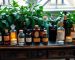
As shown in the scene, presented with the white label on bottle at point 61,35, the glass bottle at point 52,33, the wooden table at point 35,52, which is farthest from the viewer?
the glass bottle at point 52,33

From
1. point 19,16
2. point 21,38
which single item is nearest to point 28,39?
point 21,38

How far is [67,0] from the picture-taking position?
2500mm

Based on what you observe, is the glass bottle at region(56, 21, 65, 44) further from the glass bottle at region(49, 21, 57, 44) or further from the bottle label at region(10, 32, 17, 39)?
the bottle label at region(10, 32, 17, 39)

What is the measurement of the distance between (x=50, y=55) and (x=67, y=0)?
0.98m

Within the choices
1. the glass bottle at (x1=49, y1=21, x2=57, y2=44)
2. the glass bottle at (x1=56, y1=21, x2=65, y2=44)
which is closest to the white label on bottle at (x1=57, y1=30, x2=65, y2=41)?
the glass bottle at (x1=56, y1=21, x2=65, y2=44)

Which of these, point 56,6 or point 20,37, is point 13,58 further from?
point 56,6

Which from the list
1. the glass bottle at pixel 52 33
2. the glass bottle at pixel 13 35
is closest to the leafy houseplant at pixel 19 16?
the glass bottle at pixel 13 35

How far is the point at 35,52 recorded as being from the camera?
6.10 ft

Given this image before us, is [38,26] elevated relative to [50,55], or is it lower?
elevated

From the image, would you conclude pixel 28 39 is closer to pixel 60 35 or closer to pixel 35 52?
pixel 35 52

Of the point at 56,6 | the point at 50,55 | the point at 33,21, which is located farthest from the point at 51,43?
the point at 56,6

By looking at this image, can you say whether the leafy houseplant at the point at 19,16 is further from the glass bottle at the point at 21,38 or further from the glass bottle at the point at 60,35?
the glass bottle at the point at 60,35

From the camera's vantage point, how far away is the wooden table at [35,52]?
5.97ft

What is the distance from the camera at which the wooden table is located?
182 cm
